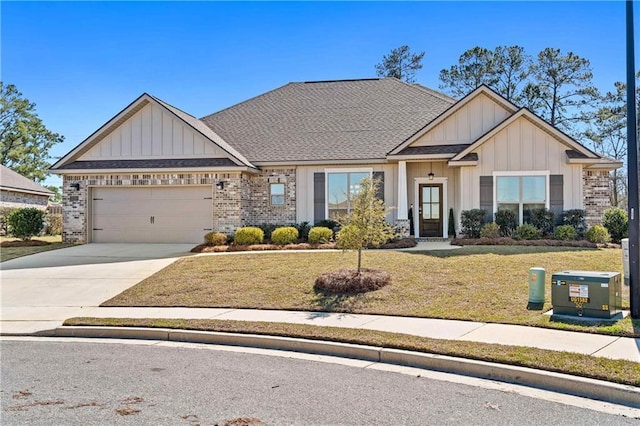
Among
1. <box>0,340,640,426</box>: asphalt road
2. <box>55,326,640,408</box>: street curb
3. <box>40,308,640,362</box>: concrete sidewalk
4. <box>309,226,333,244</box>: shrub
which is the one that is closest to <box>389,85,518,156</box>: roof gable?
<box>309,226,333,244</box>: shrub

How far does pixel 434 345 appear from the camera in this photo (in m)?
6.73

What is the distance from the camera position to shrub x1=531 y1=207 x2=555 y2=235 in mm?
16656

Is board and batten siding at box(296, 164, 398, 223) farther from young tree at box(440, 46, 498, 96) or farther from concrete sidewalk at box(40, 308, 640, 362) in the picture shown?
young tree at box(440, 46, 498, 96)

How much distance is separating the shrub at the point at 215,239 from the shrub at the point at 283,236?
182 cm

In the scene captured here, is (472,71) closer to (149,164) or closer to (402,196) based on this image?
(402,196)

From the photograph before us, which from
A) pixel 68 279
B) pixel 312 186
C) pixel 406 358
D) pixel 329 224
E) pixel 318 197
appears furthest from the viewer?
pixel 312 186

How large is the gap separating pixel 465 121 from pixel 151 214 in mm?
12686

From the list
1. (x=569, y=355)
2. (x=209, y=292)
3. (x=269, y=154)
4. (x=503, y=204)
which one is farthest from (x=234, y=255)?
(x=569, y=355)

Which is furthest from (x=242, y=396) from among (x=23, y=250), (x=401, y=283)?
(x=23, y=250)

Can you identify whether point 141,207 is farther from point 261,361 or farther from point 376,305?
point 261,361

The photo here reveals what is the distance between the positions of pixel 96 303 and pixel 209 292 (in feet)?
7.97

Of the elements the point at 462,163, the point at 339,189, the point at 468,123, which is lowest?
the point at 339,189

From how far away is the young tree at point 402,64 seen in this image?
4162 centimetres

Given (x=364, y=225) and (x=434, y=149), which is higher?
(x=434, y=149)
